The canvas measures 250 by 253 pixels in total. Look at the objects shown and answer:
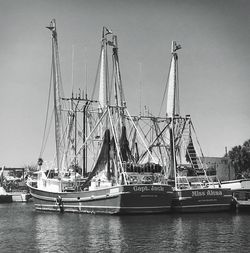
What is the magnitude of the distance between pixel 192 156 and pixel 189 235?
30825 mm

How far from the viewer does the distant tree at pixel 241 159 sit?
97.6 metres

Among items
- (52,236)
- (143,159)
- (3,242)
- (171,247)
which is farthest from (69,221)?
(143,159)

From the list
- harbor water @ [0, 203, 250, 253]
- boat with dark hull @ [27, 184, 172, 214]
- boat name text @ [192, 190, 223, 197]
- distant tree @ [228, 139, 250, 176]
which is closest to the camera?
harbor water @ [0, 203, 250, 253]

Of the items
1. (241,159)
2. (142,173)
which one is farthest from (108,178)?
(241,159)

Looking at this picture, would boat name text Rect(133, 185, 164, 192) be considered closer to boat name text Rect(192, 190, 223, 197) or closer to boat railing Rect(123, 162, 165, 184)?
boat railing Rect(123, 162, 165, 184)

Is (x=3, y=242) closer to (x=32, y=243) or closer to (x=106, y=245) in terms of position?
(x=32, y=243)

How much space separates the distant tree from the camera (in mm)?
97562

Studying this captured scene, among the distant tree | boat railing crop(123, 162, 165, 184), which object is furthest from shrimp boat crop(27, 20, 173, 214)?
the distant tree

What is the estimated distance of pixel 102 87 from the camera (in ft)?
243

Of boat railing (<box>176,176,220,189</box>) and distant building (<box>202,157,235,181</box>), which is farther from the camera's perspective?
distant building (<box>202,157,235,181</box>)

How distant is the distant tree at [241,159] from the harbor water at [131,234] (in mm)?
46546

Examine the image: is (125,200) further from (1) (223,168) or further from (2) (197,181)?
(1) (223,168)

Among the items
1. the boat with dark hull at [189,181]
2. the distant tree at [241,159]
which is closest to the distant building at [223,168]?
the distant tree at [241,159]

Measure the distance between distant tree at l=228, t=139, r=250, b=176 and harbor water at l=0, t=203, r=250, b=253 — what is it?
46546 mm
